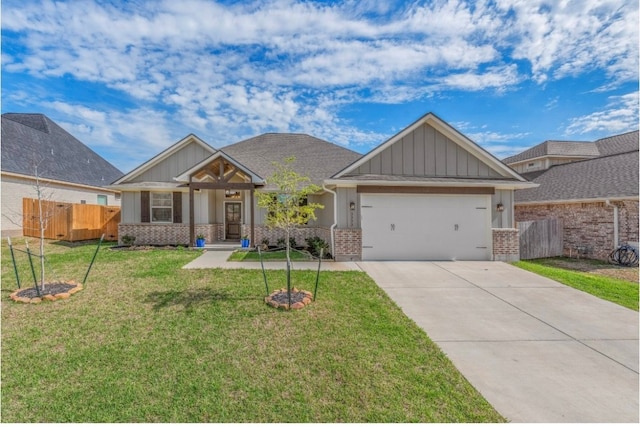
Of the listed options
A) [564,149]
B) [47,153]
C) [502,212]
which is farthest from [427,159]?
[47,153]

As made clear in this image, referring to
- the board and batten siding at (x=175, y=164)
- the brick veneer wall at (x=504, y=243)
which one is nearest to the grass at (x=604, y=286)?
the brick veneer wall at (x=504, y=243)

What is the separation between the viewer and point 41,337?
13.7ft

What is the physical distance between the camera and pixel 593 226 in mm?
11688

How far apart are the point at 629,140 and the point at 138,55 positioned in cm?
2843

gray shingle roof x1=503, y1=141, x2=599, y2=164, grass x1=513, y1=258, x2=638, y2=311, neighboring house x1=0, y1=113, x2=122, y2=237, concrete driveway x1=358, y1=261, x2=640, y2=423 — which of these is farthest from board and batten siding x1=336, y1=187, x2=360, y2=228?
gray shingle roof x1=503, y1=141, x2=599, y2=164

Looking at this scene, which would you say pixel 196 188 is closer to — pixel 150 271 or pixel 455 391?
pixel 150 271

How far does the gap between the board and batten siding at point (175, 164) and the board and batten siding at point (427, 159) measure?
29.1 ft

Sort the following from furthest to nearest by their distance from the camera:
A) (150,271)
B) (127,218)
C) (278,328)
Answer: (127,218), (150,271), (278,328)

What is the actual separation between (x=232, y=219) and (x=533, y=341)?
43.5 feet

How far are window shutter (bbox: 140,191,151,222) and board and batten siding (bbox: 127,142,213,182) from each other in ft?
2.46

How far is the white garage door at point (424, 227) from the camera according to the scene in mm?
10211

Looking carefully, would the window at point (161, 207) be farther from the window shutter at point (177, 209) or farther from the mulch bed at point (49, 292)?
the mulch bed at point (49, 292)

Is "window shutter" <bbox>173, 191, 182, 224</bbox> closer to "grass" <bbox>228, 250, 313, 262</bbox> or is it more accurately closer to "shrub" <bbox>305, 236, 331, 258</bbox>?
"grass" <bbox>228, 250, 313, 262</bbox>

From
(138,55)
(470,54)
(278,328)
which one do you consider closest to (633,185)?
(470,54)
